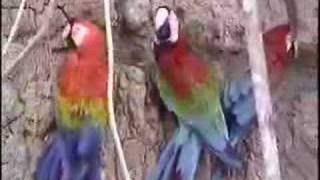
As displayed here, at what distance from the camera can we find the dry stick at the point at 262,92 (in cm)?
91

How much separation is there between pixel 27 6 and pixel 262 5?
0.22 meters

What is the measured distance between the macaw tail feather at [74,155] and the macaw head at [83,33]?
0.25 ft

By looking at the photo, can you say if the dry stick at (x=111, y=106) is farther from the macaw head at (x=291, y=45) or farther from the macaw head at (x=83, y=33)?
the macaw head at (x=291, y=45)

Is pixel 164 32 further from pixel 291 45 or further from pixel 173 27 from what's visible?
pixel 291 45

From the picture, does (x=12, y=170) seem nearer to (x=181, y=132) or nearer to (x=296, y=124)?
(x=181, y=132)

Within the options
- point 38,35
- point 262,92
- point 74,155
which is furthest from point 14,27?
point 262,92

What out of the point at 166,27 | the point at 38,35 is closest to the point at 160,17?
the point at 166,27

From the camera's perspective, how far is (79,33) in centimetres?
89

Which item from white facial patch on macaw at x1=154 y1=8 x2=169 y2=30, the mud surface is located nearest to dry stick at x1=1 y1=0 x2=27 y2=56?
the mud surface

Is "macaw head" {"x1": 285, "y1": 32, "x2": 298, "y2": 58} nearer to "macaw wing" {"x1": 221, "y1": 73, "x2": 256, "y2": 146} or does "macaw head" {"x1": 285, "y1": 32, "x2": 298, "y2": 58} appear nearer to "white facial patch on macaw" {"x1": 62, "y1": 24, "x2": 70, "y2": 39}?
"macaw wing" {"x1": 221, "y1": 73, "x2": 256, "y2": 146}

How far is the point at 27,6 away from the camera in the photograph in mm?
917

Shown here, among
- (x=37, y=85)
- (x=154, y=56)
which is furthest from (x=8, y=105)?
(x=154, y=56)

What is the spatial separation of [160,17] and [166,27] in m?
0.01

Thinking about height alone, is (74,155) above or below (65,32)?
below
